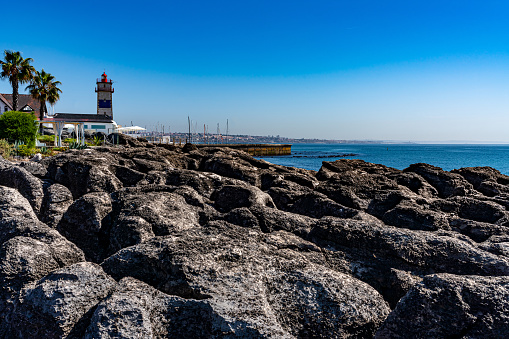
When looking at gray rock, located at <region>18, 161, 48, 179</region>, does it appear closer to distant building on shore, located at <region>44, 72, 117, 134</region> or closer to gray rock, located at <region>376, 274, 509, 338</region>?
gray rock, located at <region>376, 274, 509, 338</region>

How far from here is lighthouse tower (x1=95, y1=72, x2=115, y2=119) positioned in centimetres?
6800

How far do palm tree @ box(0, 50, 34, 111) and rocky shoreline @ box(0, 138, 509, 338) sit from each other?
4051 centimetres

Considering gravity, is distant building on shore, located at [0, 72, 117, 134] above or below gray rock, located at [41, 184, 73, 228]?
above

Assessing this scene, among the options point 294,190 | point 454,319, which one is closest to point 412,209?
point 294,190

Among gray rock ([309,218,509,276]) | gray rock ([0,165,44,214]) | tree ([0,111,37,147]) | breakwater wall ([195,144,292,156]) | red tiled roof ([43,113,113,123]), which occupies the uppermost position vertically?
red tiled roof ([43,113,113,123])

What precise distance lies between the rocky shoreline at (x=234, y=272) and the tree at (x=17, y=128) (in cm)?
2218

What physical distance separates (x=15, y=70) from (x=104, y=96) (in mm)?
30254

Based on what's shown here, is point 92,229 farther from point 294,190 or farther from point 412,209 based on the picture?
point 412,209

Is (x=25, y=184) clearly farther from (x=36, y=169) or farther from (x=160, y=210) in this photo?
(x=160, y=210)

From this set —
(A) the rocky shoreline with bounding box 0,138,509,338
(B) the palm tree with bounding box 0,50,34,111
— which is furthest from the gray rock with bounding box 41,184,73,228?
(B) the palm tree with bounding box 0,50,34,111

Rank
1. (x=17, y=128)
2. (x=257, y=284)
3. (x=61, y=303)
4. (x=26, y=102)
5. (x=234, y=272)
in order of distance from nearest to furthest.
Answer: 1. (x=61, y=303)
2. (x=257, y=284)
3. (x=234, y=272)
4. (x=17, y=128)
5. (x=26, y=102)

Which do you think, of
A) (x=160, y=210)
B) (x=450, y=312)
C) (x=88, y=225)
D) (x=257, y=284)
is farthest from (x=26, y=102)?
(x=450, y=312)

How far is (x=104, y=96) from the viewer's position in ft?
228

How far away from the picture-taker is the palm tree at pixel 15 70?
128 feet
